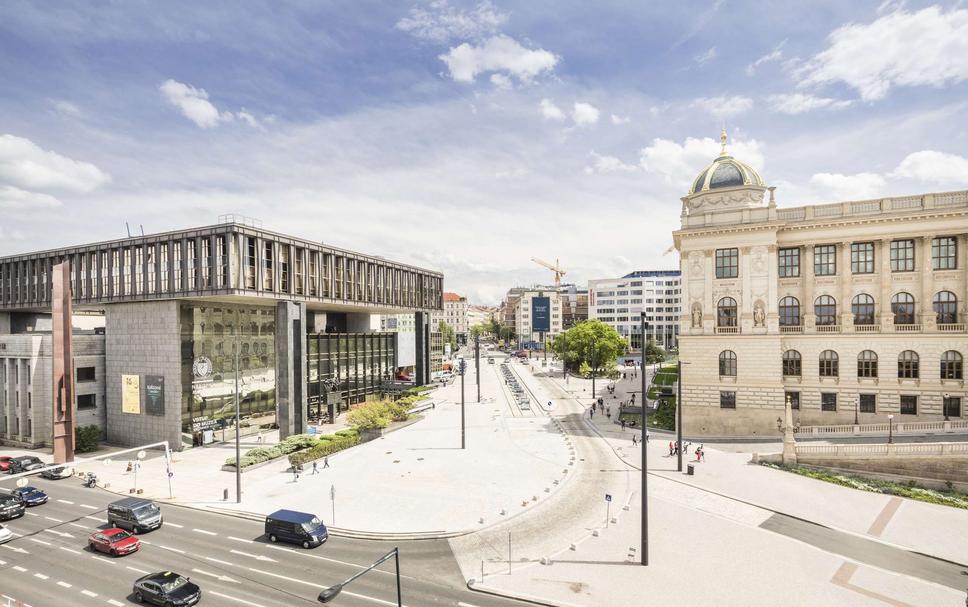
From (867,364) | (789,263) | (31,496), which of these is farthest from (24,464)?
(867,364)

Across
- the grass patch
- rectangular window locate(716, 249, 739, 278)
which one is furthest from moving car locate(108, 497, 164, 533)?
rectangular window locate(716, 249, 739, 278)

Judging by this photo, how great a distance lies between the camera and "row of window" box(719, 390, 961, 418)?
43.0 m

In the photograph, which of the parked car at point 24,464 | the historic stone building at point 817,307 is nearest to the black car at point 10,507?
the parked car at point 24,464

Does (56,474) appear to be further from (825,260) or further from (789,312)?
(825,260)

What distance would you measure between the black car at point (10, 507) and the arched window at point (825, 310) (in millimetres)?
63511

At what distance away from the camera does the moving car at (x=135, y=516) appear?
26.4m

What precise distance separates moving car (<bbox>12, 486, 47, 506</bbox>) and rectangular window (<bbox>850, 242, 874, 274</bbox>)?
67232 mm

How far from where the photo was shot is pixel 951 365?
4309 centimetres

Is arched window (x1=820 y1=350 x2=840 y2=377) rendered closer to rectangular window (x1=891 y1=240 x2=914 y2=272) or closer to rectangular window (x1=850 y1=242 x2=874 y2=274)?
rectangular window (x1=850 y1=242 x2=874 y2=274)

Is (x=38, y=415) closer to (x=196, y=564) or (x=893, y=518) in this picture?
(x=196, y=564)

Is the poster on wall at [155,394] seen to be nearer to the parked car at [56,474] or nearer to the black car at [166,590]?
the parked car at [56,474]

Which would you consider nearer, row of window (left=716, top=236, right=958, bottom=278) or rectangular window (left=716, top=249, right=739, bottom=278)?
row of window (left=716, top=236, right=958, bottom=278)

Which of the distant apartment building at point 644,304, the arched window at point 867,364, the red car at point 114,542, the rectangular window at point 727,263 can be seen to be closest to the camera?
the red car at point 114,542

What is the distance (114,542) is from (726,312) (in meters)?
50.2
